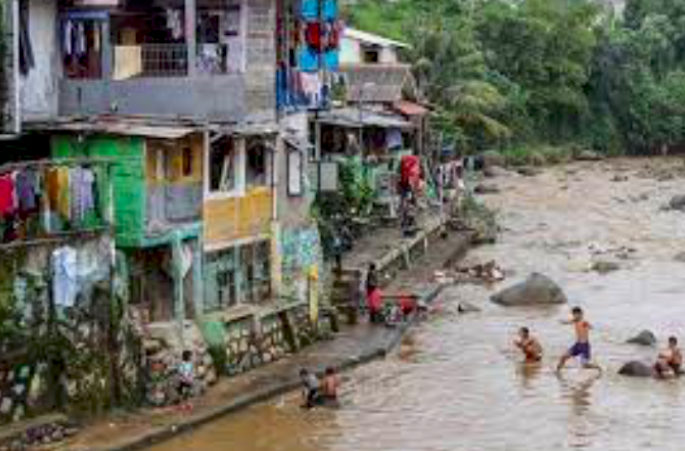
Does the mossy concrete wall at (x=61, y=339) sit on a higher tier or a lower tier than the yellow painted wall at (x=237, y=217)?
lower

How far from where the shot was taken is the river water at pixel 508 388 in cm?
2386

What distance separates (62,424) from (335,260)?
13.3m

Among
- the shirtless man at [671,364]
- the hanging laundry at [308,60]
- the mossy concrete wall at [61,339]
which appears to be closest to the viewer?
the mossy concrete wall at [61,339]

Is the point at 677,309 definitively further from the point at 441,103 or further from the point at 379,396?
the point at 441,103

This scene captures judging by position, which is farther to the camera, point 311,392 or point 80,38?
point 80,38

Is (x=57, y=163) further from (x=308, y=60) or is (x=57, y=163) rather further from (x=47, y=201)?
(x=308, y=60)

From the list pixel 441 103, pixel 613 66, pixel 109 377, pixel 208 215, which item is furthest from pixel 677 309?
pixel 613 66

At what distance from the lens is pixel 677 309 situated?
1448 inches

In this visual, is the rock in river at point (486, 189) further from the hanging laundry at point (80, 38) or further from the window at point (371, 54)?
the hanging laundry at point (80, 38)

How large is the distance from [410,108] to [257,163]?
21604mm

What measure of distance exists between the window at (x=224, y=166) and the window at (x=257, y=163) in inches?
20.6

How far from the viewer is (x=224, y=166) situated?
26.9 m

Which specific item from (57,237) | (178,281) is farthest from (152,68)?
(57,237)

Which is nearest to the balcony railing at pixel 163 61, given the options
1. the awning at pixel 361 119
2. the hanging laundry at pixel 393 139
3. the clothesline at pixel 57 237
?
the clothesline at pixel 57 237
